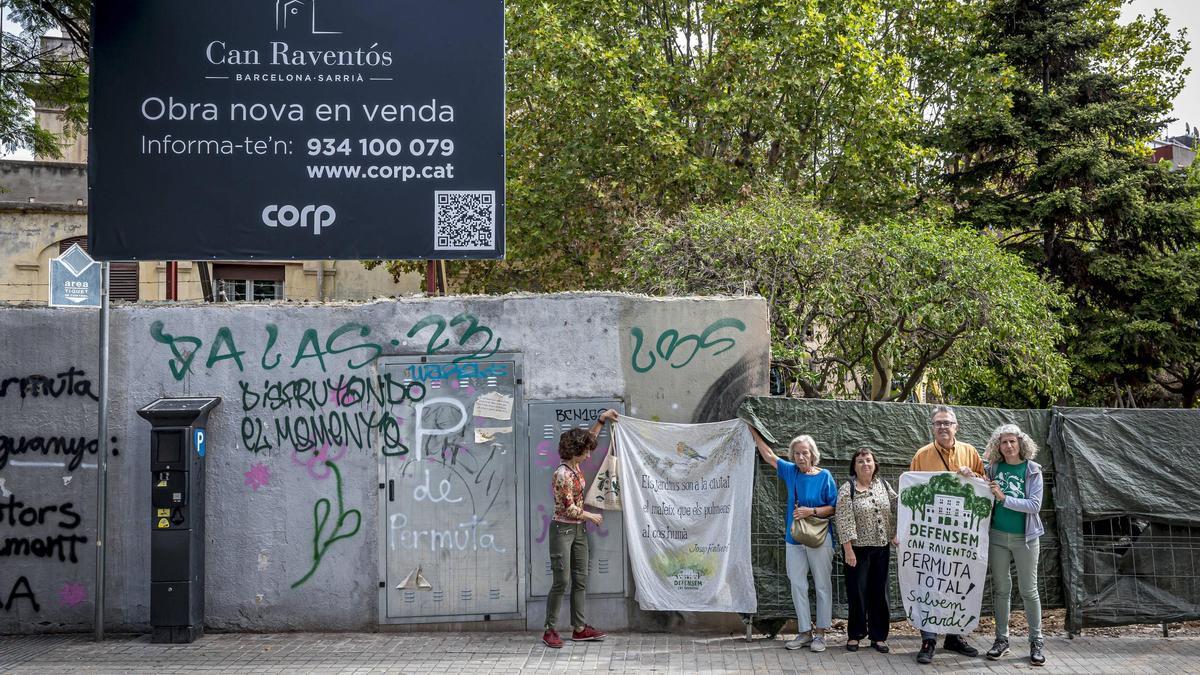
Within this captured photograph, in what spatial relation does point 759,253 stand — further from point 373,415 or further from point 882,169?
point 882,169

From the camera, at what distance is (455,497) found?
8.51 m

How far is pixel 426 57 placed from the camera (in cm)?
909

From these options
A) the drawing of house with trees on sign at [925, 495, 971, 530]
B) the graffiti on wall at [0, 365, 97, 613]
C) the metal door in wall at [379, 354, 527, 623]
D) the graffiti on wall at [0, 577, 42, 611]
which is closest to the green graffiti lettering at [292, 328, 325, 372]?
the metal door in wall at [379, 354, 527, 623]

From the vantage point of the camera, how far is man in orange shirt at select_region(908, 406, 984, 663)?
774 centimetres

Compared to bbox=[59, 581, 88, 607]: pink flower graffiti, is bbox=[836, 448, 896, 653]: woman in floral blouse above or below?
above

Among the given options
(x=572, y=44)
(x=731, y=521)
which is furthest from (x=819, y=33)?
(x=731, y=521)

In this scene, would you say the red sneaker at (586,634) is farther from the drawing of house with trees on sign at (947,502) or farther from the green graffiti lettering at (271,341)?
the green graffiti lettering at (271,341)

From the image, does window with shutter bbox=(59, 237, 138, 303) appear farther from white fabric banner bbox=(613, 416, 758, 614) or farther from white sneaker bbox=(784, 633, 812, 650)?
white sneaker bbox=(784, 633, 812, 650)

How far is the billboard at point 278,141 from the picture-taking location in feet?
29.3

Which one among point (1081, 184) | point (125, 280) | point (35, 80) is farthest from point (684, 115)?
point (125, 280)

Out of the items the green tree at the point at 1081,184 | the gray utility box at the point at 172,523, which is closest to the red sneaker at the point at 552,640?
the gray utility box at the point at 172,523

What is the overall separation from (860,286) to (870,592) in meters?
4.18

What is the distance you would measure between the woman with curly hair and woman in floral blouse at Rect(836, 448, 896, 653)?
0.77m

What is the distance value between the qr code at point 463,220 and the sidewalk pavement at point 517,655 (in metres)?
3.29
